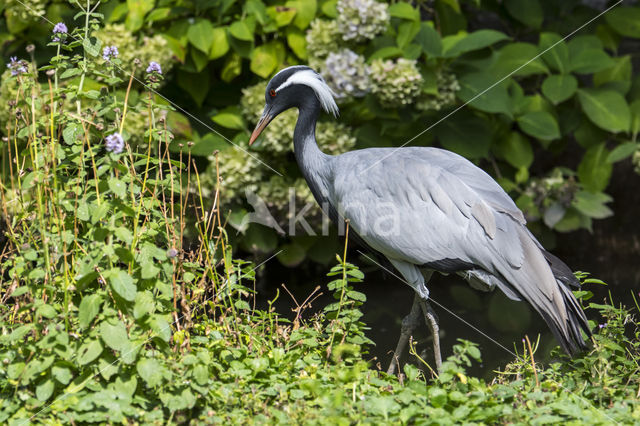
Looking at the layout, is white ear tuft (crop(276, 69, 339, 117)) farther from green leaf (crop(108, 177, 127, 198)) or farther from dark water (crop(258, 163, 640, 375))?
green leaf (crop(108, 177, 127, 198))

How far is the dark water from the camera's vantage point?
4301 mm

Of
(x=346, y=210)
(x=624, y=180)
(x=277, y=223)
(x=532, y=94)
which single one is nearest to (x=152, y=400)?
(x=346, y=210)

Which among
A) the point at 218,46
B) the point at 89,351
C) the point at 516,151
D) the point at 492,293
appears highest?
the point at 218,46

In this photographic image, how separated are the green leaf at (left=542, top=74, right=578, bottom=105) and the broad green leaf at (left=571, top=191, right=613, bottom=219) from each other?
629mm

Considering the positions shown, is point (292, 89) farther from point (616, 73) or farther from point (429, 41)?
point (616, 73)

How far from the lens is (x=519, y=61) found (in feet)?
17.0

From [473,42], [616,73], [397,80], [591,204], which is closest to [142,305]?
[397,80]

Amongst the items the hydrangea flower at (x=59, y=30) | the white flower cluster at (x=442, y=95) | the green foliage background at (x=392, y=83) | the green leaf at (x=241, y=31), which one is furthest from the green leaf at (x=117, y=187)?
the white flower cluster at (x=442, y=95)

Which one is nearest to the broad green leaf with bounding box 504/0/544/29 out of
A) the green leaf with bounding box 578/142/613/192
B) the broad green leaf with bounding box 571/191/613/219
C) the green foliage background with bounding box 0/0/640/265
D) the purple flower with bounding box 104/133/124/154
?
the green foliage background with bounding box 0/0/640/265

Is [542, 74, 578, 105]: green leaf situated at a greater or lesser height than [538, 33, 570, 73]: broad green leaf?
lesser

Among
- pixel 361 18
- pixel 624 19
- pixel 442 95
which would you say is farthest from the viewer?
pixel 624 19

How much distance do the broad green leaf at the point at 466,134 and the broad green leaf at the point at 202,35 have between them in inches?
58.7

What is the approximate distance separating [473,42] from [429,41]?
26 cm

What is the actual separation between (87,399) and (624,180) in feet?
16.4
